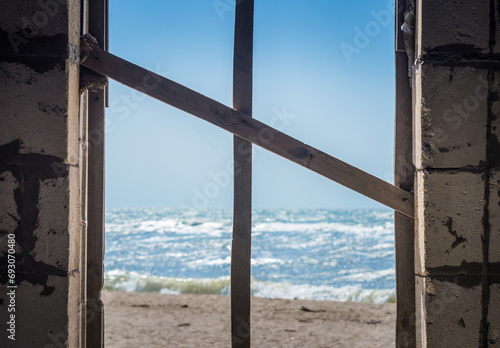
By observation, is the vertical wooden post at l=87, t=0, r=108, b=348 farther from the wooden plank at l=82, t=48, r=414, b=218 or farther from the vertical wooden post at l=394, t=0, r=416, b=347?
the vertical wooden post at l=394, t=0, r=416, b=347

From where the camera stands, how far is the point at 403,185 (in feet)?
8.31

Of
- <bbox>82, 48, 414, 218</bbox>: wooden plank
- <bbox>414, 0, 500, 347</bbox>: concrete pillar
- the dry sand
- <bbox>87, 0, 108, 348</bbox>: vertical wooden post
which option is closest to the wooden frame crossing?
<bbox>82, 48, 414, 218</bbox>: wooden plank

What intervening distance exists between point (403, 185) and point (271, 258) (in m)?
17.1

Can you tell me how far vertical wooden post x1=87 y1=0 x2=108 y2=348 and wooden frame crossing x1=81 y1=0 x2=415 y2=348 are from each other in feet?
1.58

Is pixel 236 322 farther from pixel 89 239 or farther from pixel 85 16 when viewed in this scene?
pixel 85 16

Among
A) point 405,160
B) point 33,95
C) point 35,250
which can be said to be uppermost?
point 33,95

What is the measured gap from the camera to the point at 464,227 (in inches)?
86.5

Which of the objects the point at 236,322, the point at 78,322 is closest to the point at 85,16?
the point at 78,322

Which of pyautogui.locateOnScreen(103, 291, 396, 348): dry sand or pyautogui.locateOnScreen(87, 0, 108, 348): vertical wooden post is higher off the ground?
pyautogui.locateOnScreen(87, 0, 108, 348): vertical wooden post

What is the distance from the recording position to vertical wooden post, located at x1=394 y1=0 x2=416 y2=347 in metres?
2.52

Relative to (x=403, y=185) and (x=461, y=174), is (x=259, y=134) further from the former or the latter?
(x=461, y=174)

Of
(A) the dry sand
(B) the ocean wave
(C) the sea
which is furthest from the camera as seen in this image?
(C) the sea

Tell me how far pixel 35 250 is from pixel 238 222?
105 centimetres

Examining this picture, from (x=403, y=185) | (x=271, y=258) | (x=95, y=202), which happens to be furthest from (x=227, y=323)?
(x=271, y=258)
